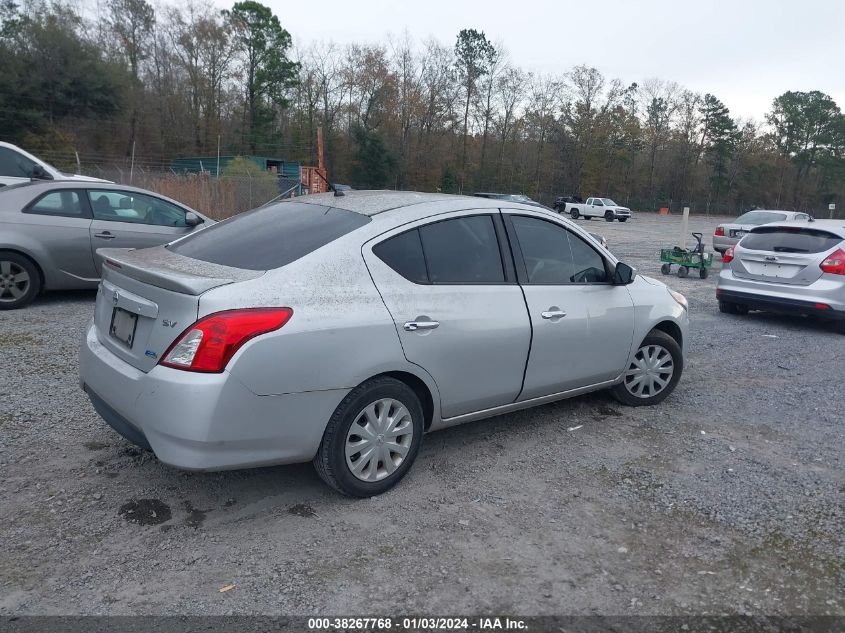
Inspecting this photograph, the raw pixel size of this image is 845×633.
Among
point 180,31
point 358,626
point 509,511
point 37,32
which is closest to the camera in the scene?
point 358,626

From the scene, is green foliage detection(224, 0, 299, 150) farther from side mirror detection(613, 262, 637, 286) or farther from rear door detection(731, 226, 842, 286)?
side mirror detection(613, 262, 637, 286)

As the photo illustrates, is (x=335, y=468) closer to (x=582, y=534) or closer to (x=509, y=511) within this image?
(x=509, y=511)

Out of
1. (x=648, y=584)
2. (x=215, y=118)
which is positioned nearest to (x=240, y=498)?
(x=648, y=584)


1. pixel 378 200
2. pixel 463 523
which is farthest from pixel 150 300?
pixel 463 523

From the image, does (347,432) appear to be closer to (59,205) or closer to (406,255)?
(406,255)

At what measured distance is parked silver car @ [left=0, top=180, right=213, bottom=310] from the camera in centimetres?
752

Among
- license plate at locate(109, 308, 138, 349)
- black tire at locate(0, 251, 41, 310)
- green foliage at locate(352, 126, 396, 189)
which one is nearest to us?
license plate at locate(109, 308, 138, 349)

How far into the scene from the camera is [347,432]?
344 cm

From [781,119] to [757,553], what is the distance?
3559 inches

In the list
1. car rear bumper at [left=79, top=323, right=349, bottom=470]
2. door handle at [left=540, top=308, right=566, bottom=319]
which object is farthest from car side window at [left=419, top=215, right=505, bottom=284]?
car rear bumper at [left=79, top=323, right=349, bottom=470]

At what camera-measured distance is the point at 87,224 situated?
7.93 m

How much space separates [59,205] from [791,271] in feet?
30.8

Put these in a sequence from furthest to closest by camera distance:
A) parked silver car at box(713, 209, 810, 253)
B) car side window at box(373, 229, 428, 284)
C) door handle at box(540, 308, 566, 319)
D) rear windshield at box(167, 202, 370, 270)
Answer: parked silver car at box(713, 209, 810, 253) < door handle at box(540, 308, 566, 319) < car side window at box(373, 229, 428, 284) < rear windshield at box(167, 202, 370, 270)

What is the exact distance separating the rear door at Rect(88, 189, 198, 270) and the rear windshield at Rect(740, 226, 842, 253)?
784 centimetres
